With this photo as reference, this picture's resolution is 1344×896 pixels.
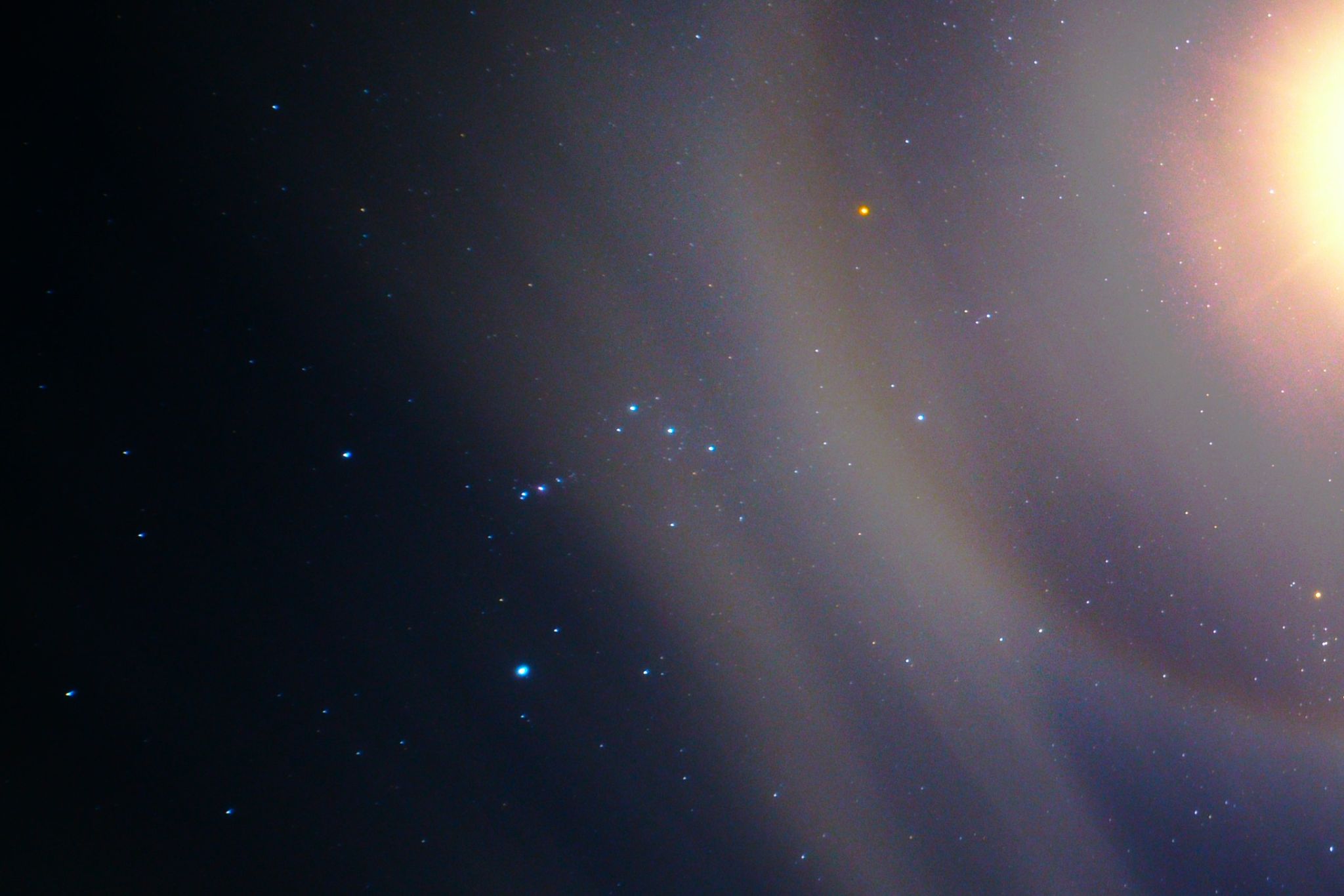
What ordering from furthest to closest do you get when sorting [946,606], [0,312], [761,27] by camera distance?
[946,606], [761,27], [0,312]

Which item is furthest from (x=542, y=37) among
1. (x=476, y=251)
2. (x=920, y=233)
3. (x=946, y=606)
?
(x=946, y=606)

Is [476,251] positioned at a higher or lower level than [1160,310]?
lower

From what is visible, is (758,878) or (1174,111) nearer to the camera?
(758,878)

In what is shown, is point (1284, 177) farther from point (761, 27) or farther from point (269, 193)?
point (269, 193)

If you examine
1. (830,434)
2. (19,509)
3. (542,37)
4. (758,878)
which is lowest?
(758,878)

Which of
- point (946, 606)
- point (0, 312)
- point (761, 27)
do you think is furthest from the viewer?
point (946, 606)

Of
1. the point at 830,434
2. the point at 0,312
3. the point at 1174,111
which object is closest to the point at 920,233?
the point at 830,434

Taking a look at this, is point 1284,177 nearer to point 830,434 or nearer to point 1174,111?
point 1174,111

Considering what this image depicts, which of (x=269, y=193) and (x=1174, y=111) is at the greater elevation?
(x=1174, y=111)

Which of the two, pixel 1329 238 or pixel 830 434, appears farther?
pixel 1329 238
